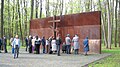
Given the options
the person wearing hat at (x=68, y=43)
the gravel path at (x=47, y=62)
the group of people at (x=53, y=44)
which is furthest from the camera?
the person wearing hat at (x=68, y=43)

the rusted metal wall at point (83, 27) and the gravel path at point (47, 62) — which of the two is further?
the rusted metal wall at point (83, 27)

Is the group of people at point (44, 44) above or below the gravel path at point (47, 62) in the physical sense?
above

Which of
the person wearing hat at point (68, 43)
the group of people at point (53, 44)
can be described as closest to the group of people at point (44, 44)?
→ the group of people at point (53, 44)

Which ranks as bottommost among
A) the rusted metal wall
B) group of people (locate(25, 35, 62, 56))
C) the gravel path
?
the gravel path

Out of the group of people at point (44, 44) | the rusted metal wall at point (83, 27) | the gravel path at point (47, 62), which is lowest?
the gravel path at point (47, 62)

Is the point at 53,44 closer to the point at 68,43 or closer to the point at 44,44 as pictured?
the point at 68,43

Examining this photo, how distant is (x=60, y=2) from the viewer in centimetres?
6662

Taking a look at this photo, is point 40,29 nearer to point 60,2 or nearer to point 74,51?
point 74,51

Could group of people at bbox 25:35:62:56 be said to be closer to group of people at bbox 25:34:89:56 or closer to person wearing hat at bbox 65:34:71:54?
group of people at bbox 25:34:89:56

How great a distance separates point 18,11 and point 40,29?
27465 mm

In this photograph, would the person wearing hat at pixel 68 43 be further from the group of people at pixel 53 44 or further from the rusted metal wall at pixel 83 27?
the rusted metal wall at pixel 83 27

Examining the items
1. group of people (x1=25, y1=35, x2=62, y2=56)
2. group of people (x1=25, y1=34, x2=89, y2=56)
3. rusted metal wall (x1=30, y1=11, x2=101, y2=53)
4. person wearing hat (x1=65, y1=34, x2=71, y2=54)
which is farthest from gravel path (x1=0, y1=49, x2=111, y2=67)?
rusted metal wall (x1=30, y1=11, x2=101, y2=53)

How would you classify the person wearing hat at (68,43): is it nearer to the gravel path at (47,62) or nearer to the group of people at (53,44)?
the group of people at (53,44)

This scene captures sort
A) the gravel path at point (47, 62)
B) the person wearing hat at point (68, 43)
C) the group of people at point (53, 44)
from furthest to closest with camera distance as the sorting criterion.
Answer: the person wearing hat at point (68, 43), the group of people at point (53, 44), the gravel path at point (47, 62)
